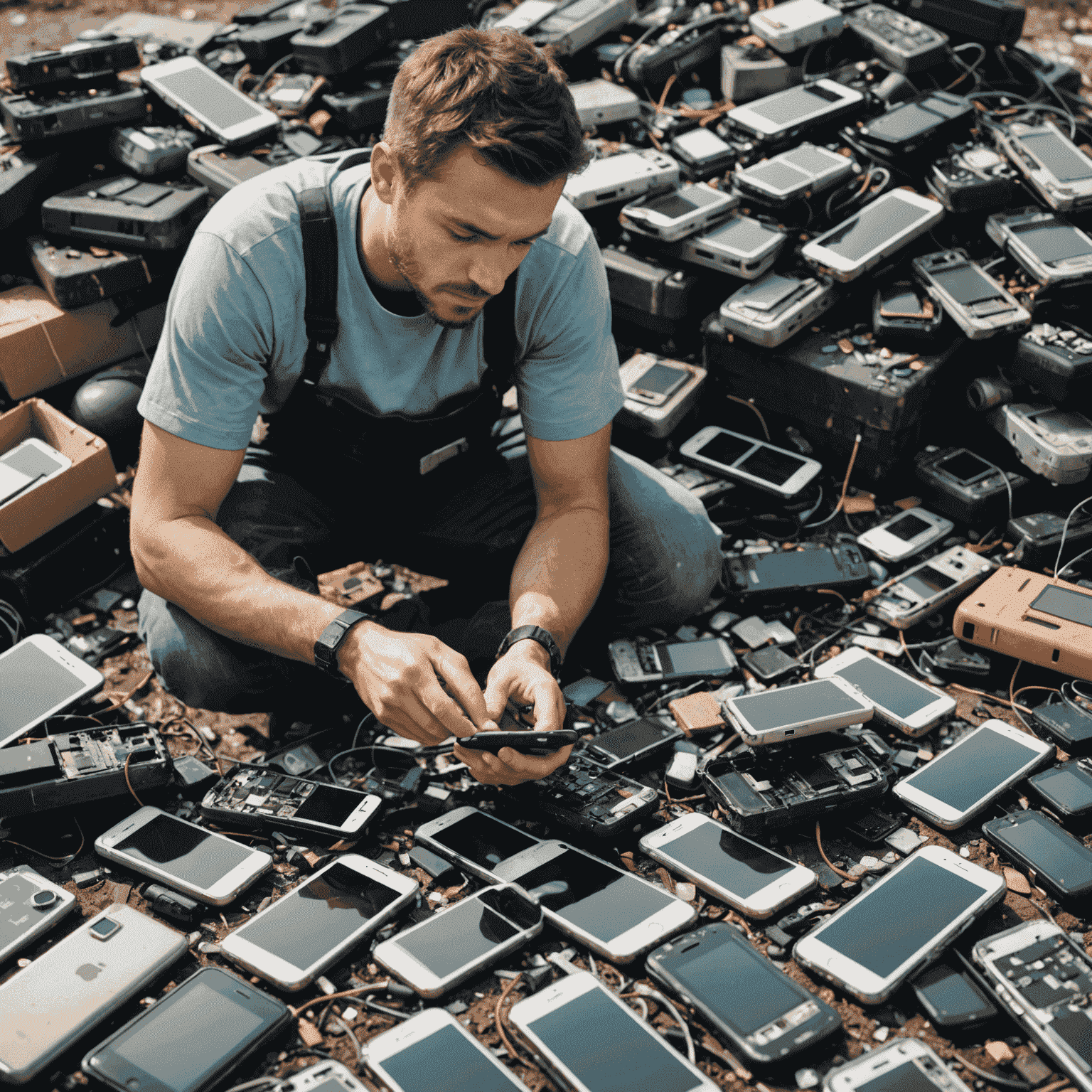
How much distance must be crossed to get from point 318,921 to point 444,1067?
661mm

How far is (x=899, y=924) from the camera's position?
3197 millimetres

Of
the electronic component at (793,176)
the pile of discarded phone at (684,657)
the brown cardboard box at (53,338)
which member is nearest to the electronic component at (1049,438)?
the pile of discarded phone at (684,657)

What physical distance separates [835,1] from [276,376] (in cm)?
475

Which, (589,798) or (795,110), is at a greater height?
(795,110)

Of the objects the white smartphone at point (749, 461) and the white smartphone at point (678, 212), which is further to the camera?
the white smartphone at point (678, 212)

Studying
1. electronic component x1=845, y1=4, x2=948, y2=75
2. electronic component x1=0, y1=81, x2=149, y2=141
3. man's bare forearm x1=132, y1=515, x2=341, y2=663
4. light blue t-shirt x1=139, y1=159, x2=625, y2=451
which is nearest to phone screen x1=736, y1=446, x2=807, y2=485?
light blue t-shirt x1=139, y1=159, x2=625, y2=451

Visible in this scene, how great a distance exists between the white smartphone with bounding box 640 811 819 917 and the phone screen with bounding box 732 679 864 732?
→ 402mm

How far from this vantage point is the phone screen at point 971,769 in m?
3.67

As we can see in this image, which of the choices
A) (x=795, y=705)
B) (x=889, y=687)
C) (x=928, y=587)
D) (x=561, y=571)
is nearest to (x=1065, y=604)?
(x=928, y=587)

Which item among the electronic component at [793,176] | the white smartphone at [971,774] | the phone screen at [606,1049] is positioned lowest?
the white smartphone at [971,774]

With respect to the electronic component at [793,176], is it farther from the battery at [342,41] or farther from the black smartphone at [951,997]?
the black smartphone at [951,997]

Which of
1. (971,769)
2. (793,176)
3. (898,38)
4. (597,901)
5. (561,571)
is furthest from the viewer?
(898,38)

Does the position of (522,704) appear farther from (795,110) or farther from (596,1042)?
(795,110)

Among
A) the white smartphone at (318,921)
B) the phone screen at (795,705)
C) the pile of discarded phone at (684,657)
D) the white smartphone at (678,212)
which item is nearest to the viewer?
the pile of discarded phone at (684,657)
